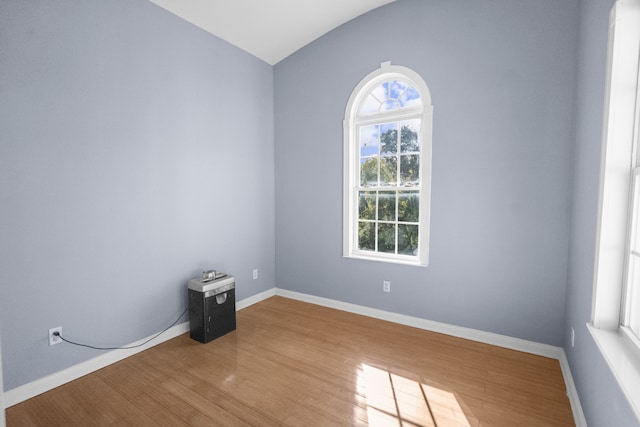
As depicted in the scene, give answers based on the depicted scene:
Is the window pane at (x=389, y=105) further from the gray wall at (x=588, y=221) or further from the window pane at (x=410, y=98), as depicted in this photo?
the gray wall at (x=588, y=221)

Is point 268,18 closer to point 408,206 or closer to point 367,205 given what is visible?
point 367,205

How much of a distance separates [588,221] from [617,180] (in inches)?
17.9

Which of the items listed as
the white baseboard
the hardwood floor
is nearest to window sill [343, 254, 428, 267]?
the hardwood floor

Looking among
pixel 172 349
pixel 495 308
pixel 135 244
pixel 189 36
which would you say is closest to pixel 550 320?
pixel 495 308

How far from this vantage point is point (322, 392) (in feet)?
7.33

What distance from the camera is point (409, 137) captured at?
3.31 m

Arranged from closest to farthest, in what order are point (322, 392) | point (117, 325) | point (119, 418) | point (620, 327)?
point (620, 327) → point (119, 418) → point (322, 392) → point (117, 325)

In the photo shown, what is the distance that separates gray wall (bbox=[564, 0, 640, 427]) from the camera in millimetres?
1507

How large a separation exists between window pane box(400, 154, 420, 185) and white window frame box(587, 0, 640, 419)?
173cm

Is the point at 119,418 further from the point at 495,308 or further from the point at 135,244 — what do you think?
the point at 495,308

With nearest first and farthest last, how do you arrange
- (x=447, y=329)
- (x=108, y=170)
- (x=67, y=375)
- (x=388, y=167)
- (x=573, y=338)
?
(x=573, y=338), (x=67, y=375), (x=108, y=170), (x=447, y=329), (x=388, y=167)

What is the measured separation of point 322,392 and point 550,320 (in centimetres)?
196

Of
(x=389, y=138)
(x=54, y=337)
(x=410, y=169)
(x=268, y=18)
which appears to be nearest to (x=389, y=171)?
(x=410, y=169)

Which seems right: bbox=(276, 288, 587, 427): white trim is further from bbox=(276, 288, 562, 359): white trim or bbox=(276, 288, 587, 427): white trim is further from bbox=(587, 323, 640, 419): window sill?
bbox=(587, 323, 640, 419): window sill
